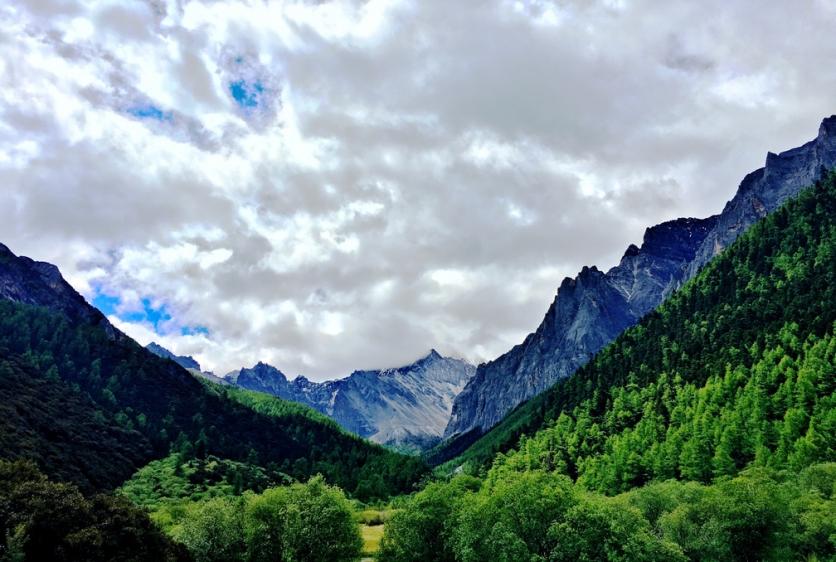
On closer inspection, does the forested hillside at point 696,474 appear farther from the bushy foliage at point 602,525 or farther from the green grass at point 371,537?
the green grass at point 371,537

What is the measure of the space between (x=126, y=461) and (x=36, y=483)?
148362mm

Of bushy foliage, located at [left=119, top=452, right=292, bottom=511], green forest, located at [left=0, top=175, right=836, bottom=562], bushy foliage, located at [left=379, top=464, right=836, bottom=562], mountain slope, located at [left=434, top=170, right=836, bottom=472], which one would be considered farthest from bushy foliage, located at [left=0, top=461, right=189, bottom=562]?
mountain slope, located at [left=434, top=170, right=836, bottom=472]

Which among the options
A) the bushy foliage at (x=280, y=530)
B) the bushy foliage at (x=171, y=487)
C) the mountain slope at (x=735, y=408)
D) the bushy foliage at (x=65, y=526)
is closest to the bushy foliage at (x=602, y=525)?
the bushy foliage at (x=280, y=530)

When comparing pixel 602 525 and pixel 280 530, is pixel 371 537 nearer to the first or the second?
pixel 280 530

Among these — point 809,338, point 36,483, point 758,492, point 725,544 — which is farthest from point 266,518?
point 809,338

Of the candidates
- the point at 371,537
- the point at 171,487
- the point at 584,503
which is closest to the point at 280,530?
the point at 584,503

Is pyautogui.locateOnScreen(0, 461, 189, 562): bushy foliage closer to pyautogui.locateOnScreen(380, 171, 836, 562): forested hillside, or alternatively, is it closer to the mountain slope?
pyautogui.locateOnScreen(380, 171, 836, 562): forested hillside

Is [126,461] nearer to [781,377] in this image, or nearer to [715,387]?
[715,387]

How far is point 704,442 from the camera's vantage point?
13475 cm

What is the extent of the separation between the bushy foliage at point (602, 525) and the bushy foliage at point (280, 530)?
7145 millimetres

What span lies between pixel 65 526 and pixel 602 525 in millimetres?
58053

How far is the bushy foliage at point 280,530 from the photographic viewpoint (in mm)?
77188

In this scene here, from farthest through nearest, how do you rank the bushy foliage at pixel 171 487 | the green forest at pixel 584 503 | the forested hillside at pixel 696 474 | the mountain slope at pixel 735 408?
the bushy foliage at pixel 171 487 < the mountain slope at pixel 735 408 < the forested hillside at pixel 696 474 < the green forest at pixel 584 503

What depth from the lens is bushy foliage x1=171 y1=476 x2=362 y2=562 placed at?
253 ft
